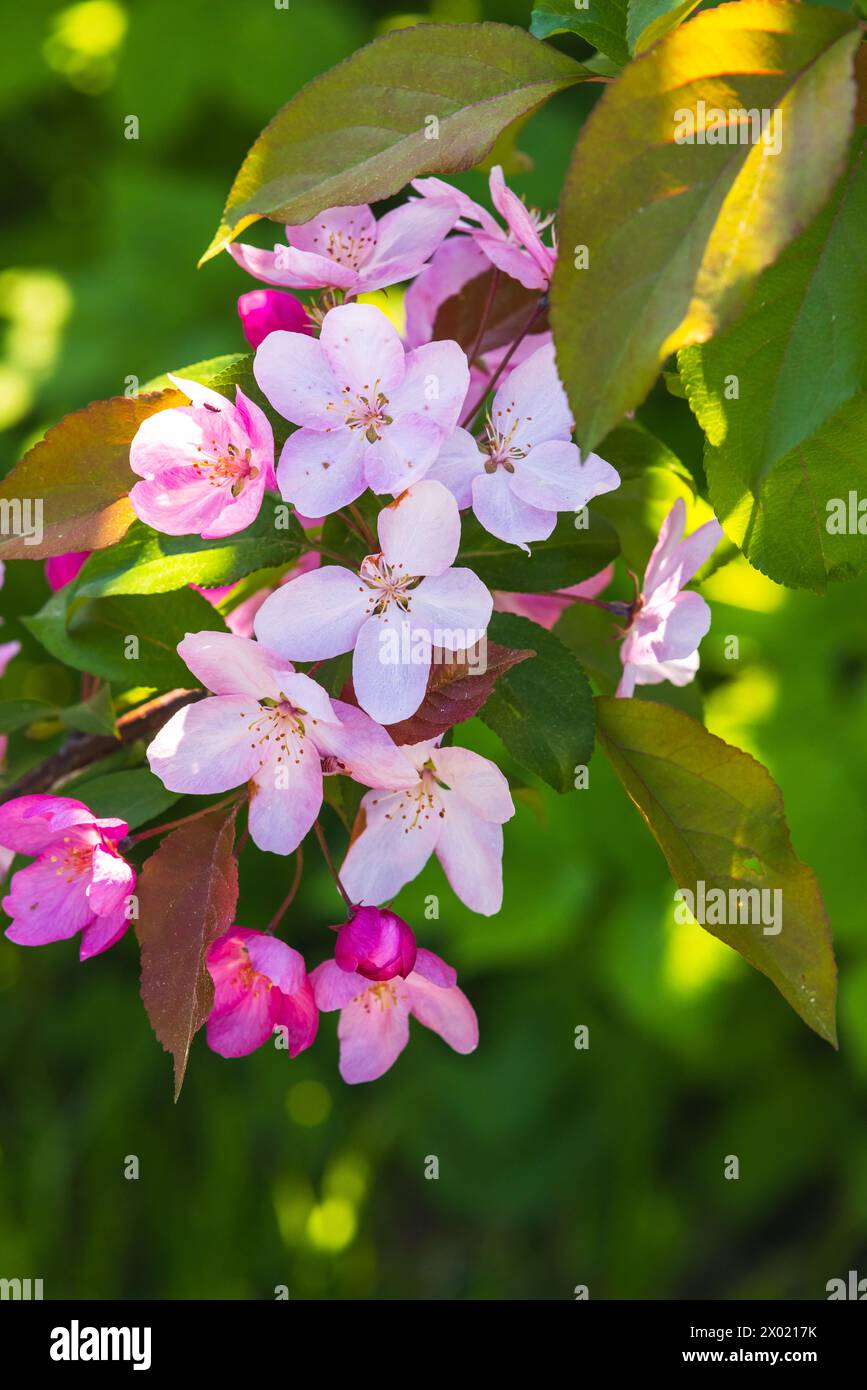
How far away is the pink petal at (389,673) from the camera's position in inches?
20.4

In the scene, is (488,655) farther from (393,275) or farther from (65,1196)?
(65,1196)

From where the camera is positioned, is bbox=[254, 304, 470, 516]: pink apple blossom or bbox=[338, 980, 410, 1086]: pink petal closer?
bbox=[254, 304, 470, 516]: pink apple blossom

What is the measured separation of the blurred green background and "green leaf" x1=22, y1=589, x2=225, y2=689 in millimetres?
1219

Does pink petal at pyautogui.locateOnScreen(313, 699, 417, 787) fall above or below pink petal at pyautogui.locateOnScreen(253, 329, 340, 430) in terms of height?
below

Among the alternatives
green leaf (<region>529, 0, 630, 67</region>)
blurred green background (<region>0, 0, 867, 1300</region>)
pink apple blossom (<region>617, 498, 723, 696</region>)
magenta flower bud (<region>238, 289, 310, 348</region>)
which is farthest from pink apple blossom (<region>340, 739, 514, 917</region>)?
blurred green background (<region>0, 0, 867, 1300</region>)

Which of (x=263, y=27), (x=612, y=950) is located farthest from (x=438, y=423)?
(x=263, y=27)

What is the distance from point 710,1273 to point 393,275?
1.95 metres

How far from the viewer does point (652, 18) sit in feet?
1.84

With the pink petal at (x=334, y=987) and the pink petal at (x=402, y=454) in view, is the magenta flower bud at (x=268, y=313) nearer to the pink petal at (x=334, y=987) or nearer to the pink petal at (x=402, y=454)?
the pink petal at (x=402, y=454)

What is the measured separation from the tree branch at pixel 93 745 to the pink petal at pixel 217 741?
0.14m

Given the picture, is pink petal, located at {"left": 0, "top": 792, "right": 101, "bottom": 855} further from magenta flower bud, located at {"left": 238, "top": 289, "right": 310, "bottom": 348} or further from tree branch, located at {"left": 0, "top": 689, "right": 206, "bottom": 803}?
magenta flower bud, located at {"left": 238, "top": 289, "right": 310, "bottom": 348}

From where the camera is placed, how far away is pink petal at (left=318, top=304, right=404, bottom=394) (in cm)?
55

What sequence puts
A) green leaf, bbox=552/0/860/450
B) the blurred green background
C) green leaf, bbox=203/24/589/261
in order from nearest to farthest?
green leaf, bbox=552/0/860/450 < green leaf, bbox=203/24/589/261 < the blurred green background

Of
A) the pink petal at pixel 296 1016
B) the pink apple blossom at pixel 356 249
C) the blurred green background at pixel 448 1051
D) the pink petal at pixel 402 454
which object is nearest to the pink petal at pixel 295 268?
the pink apple blossom at pixel 356 249
